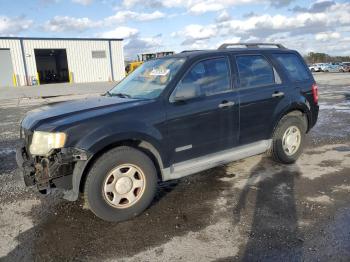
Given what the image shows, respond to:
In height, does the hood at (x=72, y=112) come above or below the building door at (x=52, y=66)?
below

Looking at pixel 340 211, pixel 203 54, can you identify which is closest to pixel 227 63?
pixel 203 54

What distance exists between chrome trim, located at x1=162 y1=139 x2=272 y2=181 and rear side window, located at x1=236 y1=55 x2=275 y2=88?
89cm

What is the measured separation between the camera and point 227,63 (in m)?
4.66

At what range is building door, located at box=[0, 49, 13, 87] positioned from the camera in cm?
3459

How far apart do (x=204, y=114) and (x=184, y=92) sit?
1.32ft

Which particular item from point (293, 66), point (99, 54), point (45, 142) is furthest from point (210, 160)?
point (99, 54)

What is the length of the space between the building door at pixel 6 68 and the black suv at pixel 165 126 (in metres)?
34.5

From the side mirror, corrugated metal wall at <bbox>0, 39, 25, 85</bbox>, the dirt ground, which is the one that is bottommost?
the dirt ground

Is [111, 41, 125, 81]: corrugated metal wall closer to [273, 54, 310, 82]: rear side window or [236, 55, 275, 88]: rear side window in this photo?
[273, 54, 310, 82]: rear side window

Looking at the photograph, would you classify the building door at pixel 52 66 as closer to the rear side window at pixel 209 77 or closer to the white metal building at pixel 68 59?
the white metal building at pixel 68 59

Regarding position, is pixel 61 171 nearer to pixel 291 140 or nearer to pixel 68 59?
pixel 291 140

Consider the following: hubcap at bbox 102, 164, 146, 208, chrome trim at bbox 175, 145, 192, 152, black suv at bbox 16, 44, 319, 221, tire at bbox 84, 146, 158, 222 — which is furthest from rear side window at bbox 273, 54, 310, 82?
hubcap at bbox 102, 164, 146, 208

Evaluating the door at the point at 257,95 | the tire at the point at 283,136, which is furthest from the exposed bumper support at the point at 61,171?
the tire at the point at 283,136

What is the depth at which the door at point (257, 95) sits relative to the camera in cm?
474
